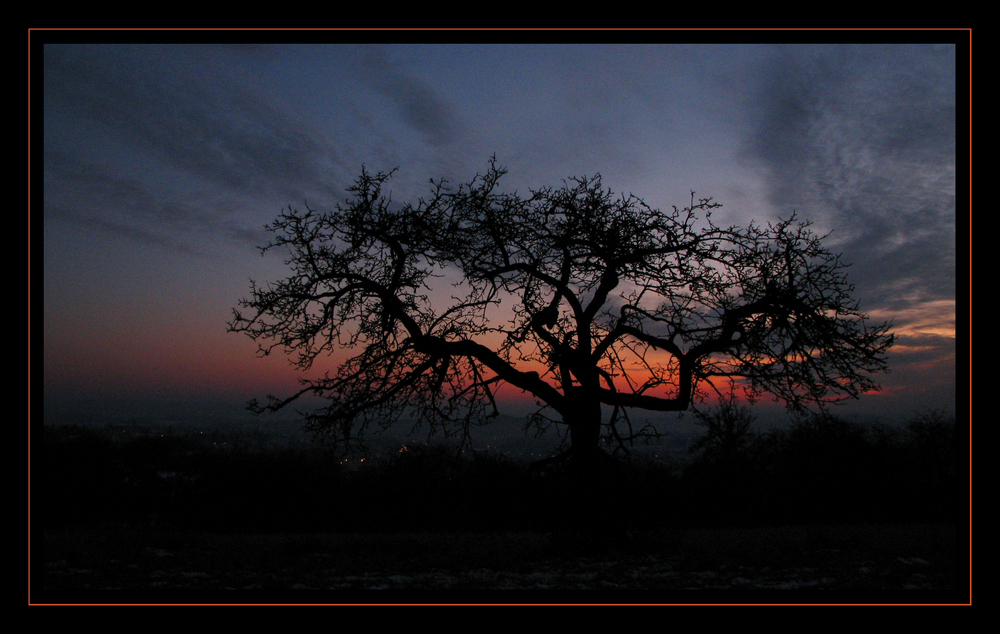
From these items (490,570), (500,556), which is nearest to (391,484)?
(500,556)

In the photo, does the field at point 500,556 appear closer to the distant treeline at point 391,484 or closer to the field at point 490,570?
the field at point 490,570

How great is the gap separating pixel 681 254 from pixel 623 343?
1.77 m

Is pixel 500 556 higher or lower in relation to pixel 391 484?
higher

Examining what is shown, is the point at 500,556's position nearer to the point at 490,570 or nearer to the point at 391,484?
the point at 490,570

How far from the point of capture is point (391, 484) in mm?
22031

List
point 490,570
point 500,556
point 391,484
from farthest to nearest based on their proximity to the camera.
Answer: point 391,484 → point 500,556 → point 490,570

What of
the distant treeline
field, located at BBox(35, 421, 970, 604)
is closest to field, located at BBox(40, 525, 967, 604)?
field, located at BBox(35, 421, 970, 604)

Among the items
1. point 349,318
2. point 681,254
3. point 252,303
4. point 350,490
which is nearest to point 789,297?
point 681,254

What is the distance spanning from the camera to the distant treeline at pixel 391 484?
65.4 feet

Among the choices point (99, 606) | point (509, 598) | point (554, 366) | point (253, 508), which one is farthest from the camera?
point (253, 508)

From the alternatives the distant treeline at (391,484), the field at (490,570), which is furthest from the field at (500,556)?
the distant treeline at (391,484)

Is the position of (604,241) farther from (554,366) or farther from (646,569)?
(646,569)
